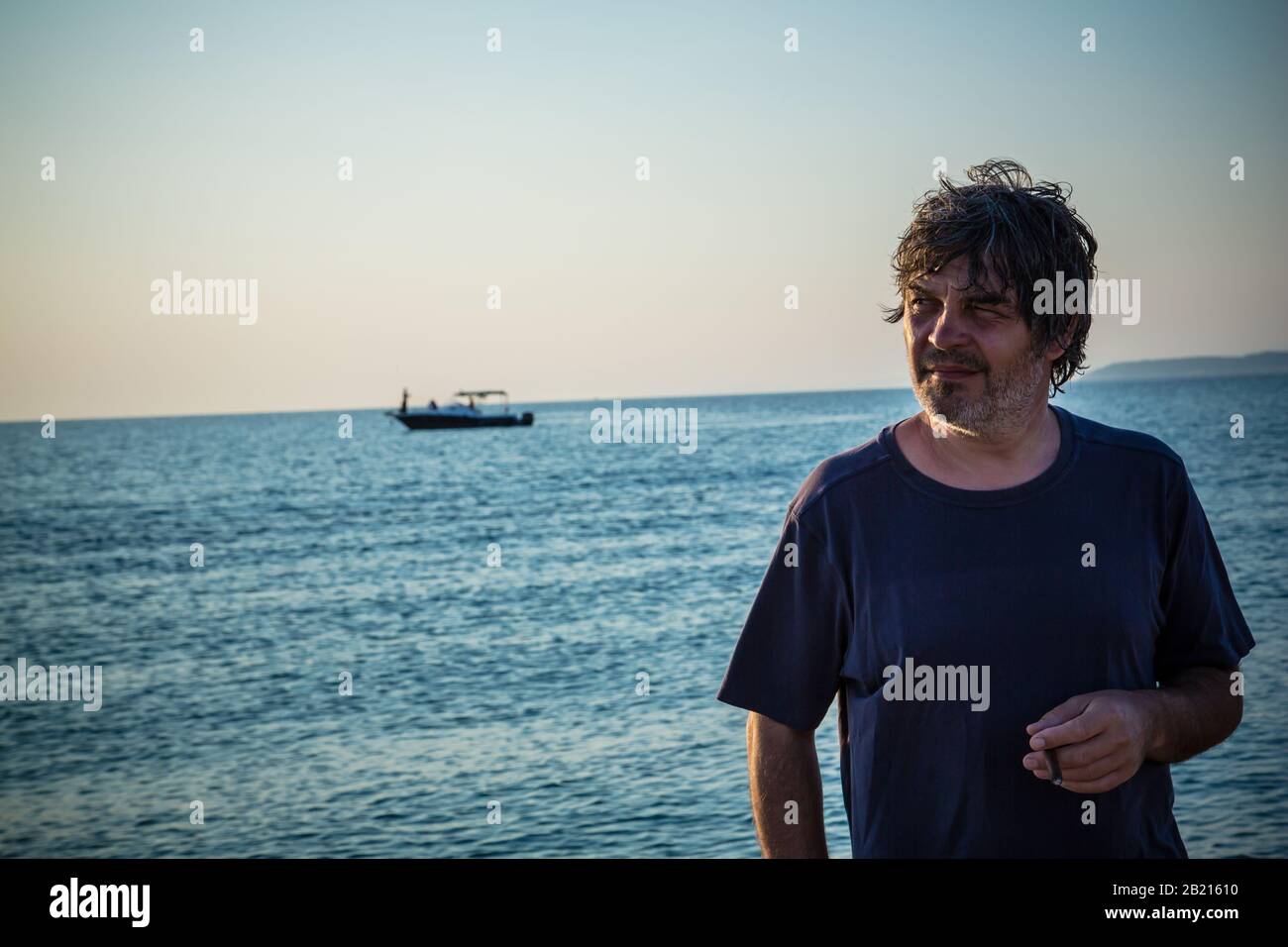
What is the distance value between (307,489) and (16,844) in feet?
169

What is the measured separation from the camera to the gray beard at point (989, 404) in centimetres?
220

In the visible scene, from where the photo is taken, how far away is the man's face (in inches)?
87.0

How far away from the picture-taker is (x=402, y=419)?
371 ft

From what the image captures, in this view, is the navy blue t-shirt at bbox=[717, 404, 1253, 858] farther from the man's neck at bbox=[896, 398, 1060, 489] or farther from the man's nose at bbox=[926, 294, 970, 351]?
the man's nose at bbox=[926, 294, 970, 351]

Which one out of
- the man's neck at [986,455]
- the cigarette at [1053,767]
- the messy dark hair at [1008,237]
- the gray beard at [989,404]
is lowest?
the cigarette at [1053,767]

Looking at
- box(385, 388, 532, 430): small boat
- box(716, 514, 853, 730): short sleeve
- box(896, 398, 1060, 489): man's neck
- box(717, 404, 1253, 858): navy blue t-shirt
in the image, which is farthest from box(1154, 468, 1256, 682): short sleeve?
box(385, 388, 532, 430): small boat

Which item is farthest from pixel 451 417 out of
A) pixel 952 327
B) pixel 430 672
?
Result: pixel 952 327

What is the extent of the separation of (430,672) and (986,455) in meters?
23.2

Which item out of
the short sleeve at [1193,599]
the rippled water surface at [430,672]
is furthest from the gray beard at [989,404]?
the rippled water surface at [430,672]

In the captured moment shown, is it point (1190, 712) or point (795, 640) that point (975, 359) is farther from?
point (1190, 712)

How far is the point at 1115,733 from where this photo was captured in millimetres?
1975

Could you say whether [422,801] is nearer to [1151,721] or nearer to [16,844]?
[16,844]

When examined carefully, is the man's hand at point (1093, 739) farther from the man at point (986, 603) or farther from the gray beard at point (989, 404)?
the gray beard at point (989, 404)

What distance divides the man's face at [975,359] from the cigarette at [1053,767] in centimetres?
59
